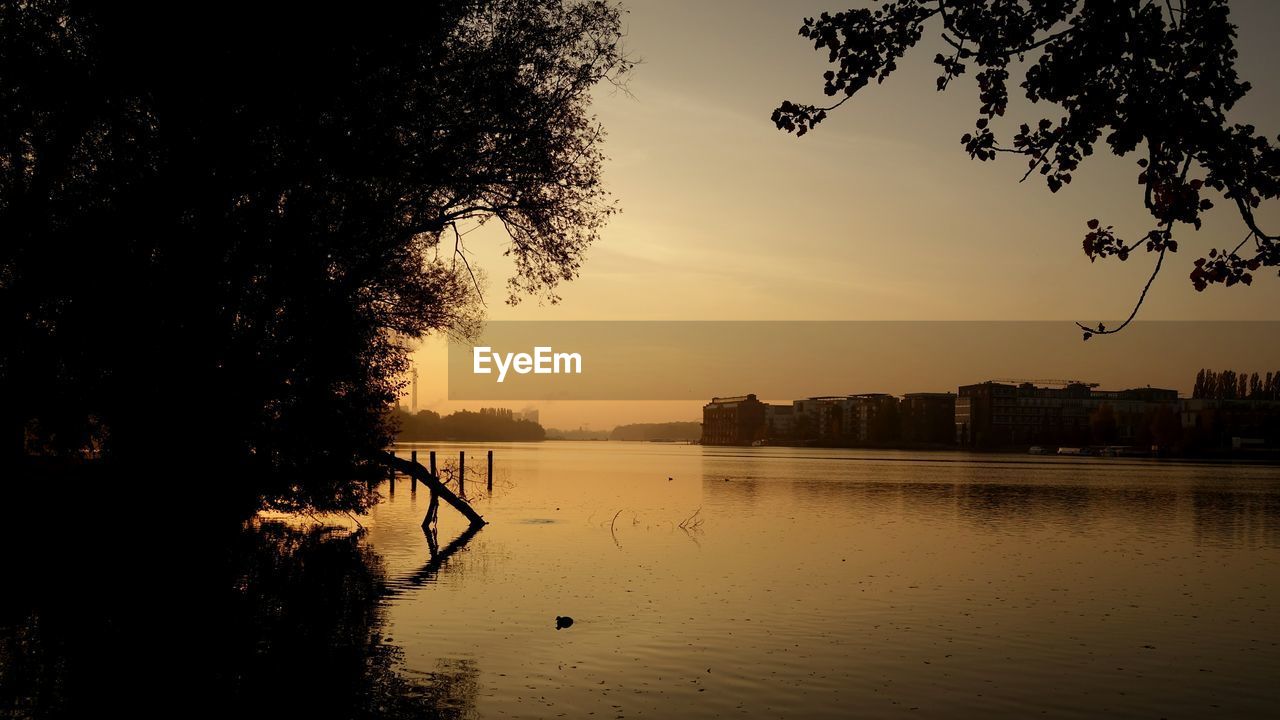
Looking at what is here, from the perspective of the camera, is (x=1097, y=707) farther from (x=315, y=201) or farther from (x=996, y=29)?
(x=315, y=201)

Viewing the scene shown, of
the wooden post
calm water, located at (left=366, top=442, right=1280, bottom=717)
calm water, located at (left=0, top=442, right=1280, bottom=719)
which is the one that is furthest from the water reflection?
the wooden post

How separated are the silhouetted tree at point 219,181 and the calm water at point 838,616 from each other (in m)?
6.25

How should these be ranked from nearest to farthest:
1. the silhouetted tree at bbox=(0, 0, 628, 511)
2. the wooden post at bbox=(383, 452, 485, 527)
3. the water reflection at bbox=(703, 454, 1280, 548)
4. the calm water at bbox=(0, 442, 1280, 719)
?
the calm water at bbox=(0, 442, 1280, 719), the silhouetted tree at bbox=(0, 0, 628, 511), the wooden post at bbox=(383, 452, 485, 527), the water reflection at bbox=(703, 454, 1280, 548)

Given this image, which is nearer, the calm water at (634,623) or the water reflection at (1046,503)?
the calm water at (634,623)

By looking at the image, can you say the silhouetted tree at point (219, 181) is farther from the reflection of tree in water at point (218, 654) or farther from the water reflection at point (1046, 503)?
the water reflection at point (1046, 503)

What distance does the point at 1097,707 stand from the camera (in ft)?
43.1

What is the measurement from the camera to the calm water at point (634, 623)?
13.0 meters

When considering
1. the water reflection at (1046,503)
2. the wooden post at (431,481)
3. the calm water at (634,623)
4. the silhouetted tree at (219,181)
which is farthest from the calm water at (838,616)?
the silhouetted tree at (219,181)

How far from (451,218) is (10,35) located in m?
9.50

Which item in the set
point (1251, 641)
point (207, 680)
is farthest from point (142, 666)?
point (1251, 641)

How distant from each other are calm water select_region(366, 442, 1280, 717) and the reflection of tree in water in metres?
0.72

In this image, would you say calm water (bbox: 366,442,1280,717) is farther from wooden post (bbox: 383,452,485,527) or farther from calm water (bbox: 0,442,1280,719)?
wooden post (bbox: 383,452,485,527)

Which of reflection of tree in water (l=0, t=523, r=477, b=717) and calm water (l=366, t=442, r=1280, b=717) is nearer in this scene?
reflection of tree in water (l=0, t=523, r=477, b=717)

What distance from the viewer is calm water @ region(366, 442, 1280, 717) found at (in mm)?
13508
